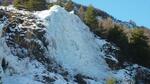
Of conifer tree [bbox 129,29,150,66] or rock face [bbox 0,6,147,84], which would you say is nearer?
rock face [bbox 0,6,147,84]

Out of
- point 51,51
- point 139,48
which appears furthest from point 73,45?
point 139,48

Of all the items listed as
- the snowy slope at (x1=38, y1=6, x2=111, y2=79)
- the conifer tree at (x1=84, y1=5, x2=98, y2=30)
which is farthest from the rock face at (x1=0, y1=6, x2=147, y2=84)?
the conifer tree at (x1=84, y1=5, x2=98, y2=30)

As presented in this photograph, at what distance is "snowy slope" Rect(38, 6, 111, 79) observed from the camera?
2351 inches

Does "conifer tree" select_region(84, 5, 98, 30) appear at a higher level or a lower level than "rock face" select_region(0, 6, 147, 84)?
higher

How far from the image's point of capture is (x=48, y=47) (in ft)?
192

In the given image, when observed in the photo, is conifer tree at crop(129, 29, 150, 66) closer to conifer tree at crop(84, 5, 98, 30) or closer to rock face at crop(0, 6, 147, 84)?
rock face at crop(0, 6, 147, 84)

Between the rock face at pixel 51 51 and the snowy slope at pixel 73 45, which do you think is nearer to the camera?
the rock face at pixel 51 51

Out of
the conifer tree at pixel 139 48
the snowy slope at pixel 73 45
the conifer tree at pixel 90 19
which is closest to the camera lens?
the snowy slope at pixel 73 45

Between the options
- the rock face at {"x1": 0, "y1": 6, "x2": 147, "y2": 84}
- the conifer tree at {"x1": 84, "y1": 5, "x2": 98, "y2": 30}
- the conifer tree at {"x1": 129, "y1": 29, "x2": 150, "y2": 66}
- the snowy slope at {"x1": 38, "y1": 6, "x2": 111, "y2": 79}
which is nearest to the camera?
the rock face at {"x1": 0, "y1": 6, "x2": 147, "y2": 84}

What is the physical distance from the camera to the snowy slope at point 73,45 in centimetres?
5972

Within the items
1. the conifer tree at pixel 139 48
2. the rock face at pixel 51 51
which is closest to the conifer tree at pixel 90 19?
the rock face at pixel 51 51

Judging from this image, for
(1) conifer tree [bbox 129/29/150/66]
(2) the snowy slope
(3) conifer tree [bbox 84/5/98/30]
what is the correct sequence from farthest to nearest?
(3) conifer tree [bbox 84/5/98/30]
(1) conifer tree [bbox 129/29/150/66]
(2) the snowy slope

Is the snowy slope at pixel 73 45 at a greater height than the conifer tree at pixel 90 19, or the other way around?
the conifer tree at pixel 90 19

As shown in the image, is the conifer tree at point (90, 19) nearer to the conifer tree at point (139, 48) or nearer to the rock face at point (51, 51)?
the rock face at point (51, 51)
